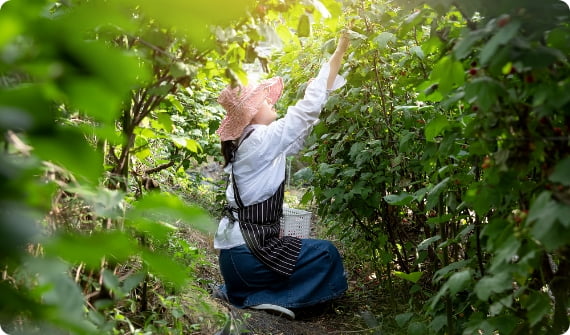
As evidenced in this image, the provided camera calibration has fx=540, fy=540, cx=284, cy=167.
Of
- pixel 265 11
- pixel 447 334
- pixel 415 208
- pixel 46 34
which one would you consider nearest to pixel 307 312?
pixel 415 208

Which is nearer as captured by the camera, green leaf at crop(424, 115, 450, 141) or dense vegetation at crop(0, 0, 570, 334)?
dense vegetation at crop(0, 0, 570, 334)

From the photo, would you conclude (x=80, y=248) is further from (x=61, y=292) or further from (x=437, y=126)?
(x=437, y=126)

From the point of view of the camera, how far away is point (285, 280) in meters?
3.26

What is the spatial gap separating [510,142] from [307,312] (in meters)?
2.36

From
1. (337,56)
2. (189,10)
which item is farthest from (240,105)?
(189,10)

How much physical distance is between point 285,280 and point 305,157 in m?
0.85

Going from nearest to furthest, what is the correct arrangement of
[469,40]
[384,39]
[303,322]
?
[469,40] → [384,39] → [303,322]

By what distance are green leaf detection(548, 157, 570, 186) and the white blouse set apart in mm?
1853

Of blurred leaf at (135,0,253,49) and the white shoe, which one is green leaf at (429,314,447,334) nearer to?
the white shoe

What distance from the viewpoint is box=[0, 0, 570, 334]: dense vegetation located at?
43cm

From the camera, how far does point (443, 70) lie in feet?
4.29

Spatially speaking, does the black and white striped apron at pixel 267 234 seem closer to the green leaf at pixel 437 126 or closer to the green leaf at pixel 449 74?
the green leaf at pixel 437 126

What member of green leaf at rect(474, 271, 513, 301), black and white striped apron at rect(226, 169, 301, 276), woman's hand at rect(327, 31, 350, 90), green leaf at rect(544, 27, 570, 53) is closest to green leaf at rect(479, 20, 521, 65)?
green leaf at rect(544, 27, 570, 53)

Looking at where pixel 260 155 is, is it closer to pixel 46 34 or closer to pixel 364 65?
pixel 364 65
